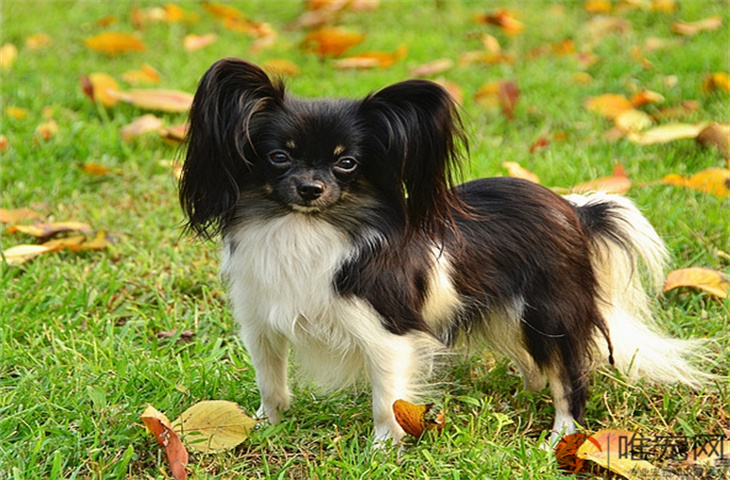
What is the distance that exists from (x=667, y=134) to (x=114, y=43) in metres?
3.92

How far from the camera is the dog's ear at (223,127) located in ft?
8.68

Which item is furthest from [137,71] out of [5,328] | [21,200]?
[5,328]

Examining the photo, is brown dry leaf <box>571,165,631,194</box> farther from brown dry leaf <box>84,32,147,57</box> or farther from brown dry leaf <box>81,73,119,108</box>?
brown dry leaf <box>84,32,147,57</box>

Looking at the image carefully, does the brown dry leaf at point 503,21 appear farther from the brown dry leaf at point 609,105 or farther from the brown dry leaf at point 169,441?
the brown dry leaf at point 169,441

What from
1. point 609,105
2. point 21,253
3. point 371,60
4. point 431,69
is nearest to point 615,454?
point 21,253

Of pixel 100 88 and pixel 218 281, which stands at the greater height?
pixel 100 88

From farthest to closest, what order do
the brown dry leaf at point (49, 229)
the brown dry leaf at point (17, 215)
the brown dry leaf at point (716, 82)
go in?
the brown dry leaf at point (716, 82) → the brown dry leaf at point (17, 215) → the brown dry leaf at point (49, 229)

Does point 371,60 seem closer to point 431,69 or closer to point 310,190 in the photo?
point 431,69

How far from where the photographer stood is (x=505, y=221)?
10.2 feet

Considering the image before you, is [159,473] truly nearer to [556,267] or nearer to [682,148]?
[556,267]

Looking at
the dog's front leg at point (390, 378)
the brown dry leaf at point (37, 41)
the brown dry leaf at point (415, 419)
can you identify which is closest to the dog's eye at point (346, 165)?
the dog's front leg at point (390, 378)

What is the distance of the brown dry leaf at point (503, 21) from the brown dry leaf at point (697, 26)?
113 cm

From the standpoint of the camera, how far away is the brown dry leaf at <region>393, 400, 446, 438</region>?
2922 millimetres

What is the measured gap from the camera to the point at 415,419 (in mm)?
2961
